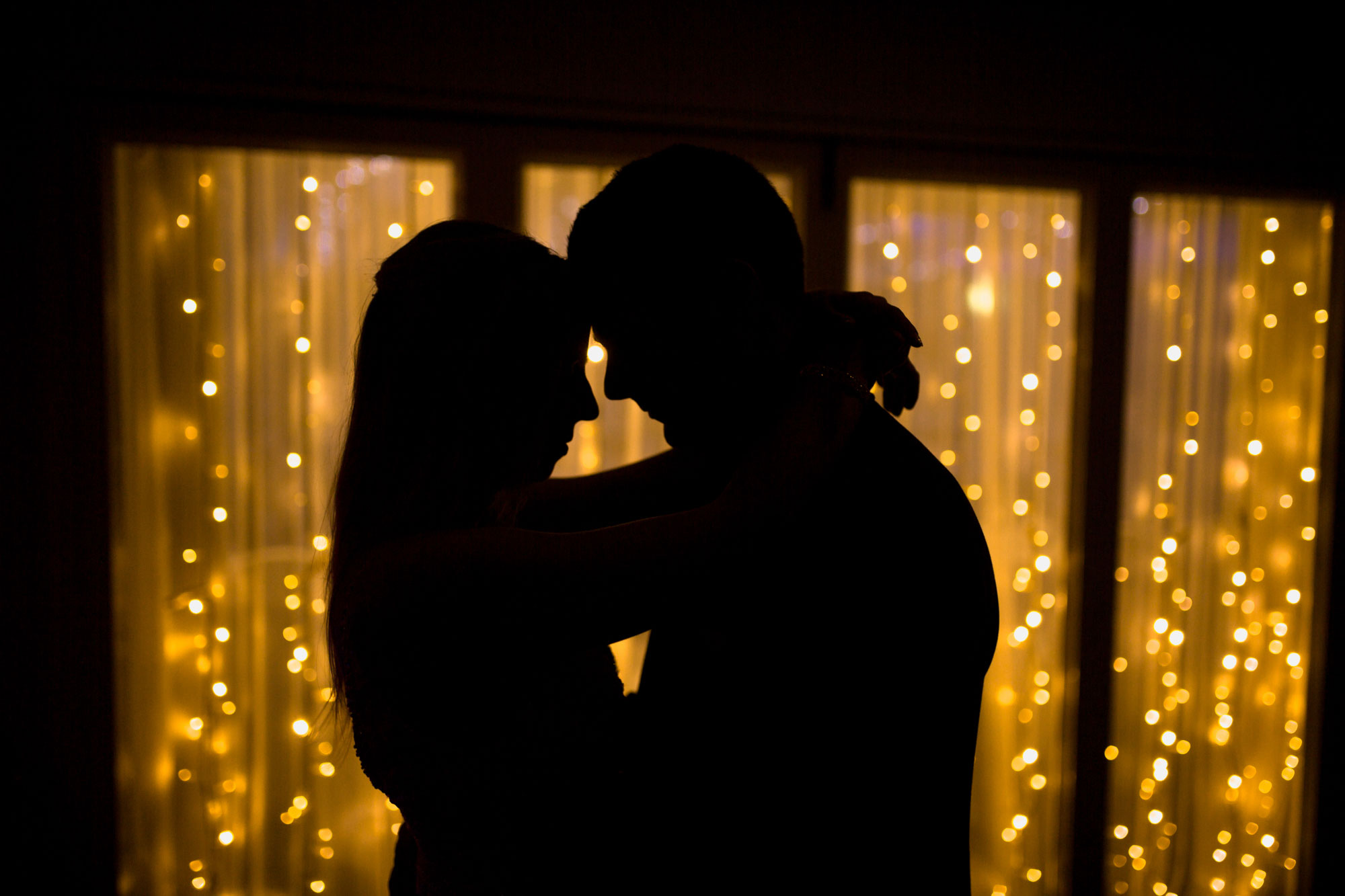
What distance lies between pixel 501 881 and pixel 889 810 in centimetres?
49

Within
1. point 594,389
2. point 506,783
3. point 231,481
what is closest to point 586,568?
point 506,783

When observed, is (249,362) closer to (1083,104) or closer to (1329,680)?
(1083,104)

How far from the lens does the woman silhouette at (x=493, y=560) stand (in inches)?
31.0

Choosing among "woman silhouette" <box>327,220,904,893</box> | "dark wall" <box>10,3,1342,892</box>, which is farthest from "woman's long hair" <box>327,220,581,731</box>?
"dark wall" <box>10,3,1342,892</box>

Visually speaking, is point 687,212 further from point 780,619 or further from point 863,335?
point 780,619

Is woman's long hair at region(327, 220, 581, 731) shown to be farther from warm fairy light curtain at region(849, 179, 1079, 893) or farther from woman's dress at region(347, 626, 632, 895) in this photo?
warm fairy light curtain at region(849, 179, 1079, 893)

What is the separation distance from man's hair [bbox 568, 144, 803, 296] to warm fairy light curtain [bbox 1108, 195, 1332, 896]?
1.93m

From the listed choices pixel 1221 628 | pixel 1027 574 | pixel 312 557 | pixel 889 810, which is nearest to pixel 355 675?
pixel 889 810

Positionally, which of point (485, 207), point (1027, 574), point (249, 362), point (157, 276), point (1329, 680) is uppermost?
point (485, 207)

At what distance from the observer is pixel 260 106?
1786 mm

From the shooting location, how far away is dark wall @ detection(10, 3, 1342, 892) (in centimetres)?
174

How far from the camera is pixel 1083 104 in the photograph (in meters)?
2.16

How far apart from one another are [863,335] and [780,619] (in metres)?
0.36

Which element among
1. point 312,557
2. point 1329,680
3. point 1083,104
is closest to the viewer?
point 312,557
